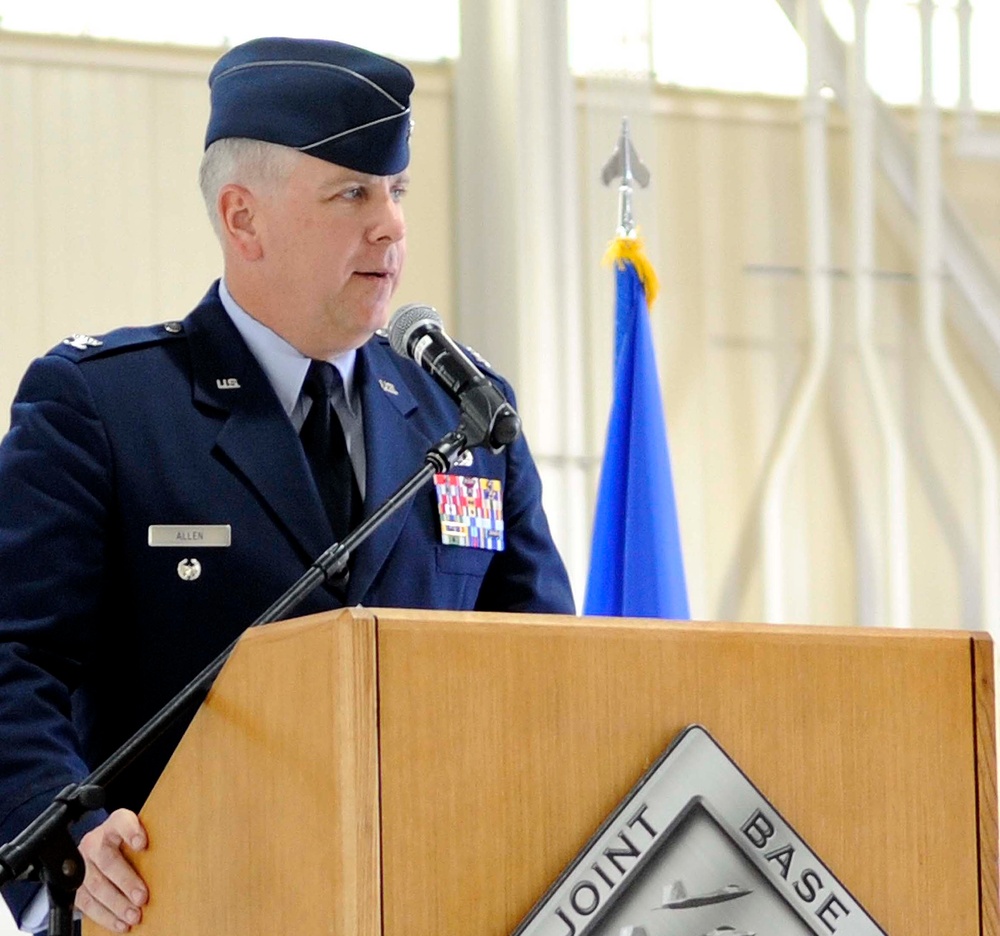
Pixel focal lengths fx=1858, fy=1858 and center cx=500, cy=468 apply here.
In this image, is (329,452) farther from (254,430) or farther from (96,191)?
(96,191)

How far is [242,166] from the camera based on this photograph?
217cm

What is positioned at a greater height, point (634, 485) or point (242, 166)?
point (242, 166)

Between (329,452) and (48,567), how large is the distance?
352 mm

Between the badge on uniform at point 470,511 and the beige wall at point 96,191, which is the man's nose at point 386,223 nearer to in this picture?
the badge on uniform at point 470,511

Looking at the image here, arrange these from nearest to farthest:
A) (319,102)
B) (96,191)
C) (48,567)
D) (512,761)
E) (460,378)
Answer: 1. (512,761)
2. (460,378)
3. (48,567)
4. (319,102)
5. (96,191)

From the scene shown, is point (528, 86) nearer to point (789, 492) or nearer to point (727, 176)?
point (727, 176)

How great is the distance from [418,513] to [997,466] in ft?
11.9

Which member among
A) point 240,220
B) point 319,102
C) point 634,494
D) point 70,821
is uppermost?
point 319,102

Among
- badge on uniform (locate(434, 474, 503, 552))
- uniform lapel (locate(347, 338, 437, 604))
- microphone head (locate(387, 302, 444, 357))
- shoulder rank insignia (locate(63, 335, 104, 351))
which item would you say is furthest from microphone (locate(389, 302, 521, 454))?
shoulder rank insignia (locate(63, 335, 104, 351))

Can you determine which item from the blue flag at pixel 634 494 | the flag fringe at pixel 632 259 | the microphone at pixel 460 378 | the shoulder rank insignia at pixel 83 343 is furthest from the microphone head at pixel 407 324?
the flag fringe at pixel 632 259

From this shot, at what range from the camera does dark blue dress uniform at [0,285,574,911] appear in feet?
6.27

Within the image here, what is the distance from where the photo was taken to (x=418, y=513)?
6.84 ft

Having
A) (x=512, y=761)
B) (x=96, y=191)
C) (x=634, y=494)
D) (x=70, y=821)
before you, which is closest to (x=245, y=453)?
(x=70, y=821)

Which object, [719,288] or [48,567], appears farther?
[719,288]
